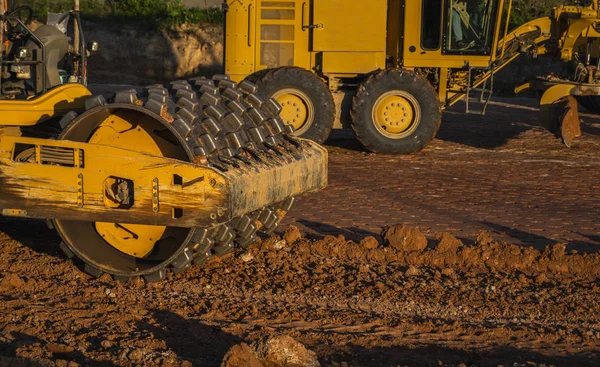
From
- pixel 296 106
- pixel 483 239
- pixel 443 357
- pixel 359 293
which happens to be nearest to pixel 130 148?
pixel 359 293

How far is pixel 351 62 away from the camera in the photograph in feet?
55.5

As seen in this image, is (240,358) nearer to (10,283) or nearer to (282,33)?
(10,283)

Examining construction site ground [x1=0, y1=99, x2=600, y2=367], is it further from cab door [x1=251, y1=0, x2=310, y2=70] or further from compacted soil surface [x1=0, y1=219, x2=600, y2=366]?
cab door [x1=251, y1=0, x2=310, y2=70]

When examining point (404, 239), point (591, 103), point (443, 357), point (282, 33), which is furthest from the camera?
point (591, 103)

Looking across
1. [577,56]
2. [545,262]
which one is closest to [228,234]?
[545,262]

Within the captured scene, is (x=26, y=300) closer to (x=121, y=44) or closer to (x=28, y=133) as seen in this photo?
(x=28, y=133)

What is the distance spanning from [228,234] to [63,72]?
2500mm

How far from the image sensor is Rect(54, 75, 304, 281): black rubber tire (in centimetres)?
763

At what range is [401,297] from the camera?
7824 mm

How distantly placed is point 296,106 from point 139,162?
9.15 meters

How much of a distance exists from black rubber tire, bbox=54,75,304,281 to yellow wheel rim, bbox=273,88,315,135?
25.2 feet

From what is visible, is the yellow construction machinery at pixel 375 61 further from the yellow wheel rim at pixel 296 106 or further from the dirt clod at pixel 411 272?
the dirt clod at pixel 411 272

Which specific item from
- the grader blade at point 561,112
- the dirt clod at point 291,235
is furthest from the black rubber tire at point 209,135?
the grader blade at point 561,112

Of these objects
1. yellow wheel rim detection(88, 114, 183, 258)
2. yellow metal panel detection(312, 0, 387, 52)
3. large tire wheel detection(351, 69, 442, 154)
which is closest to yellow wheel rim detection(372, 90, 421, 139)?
large tire wheel detection(351, 69, 442, 154)
